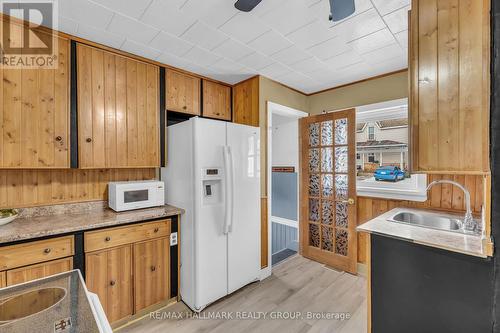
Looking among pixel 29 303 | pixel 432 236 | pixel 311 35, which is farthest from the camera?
pixel 311 35

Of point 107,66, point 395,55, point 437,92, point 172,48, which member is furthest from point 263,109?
point 437,92

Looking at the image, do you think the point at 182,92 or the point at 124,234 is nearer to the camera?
the point at 124,234

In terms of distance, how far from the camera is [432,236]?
1640 millimetres

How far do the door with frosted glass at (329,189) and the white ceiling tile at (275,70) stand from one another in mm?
901

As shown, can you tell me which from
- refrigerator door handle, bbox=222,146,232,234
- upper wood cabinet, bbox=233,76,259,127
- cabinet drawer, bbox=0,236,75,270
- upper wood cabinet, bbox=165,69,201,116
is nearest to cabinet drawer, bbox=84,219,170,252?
cabinet drawer, bbox=0,236,75,270

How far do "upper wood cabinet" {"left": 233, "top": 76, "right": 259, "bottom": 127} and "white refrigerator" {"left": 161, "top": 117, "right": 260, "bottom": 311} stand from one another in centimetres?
37

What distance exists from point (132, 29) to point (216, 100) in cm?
128

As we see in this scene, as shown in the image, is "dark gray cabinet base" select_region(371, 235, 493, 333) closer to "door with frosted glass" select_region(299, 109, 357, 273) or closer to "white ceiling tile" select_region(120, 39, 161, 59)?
"door with frosted glass" select_region(299, 109, 357, 273)

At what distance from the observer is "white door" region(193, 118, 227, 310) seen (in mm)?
2146

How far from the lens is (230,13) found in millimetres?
1695

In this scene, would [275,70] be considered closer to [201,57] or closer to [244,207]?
[201,57]

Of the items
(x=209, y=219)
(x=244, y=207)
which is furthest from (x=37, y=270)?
(x=244, y=207)

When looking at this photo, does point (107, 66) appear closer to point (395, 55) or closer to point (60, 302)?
point (60, 302)

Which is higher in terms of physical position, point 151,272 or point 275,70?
point 275,70
